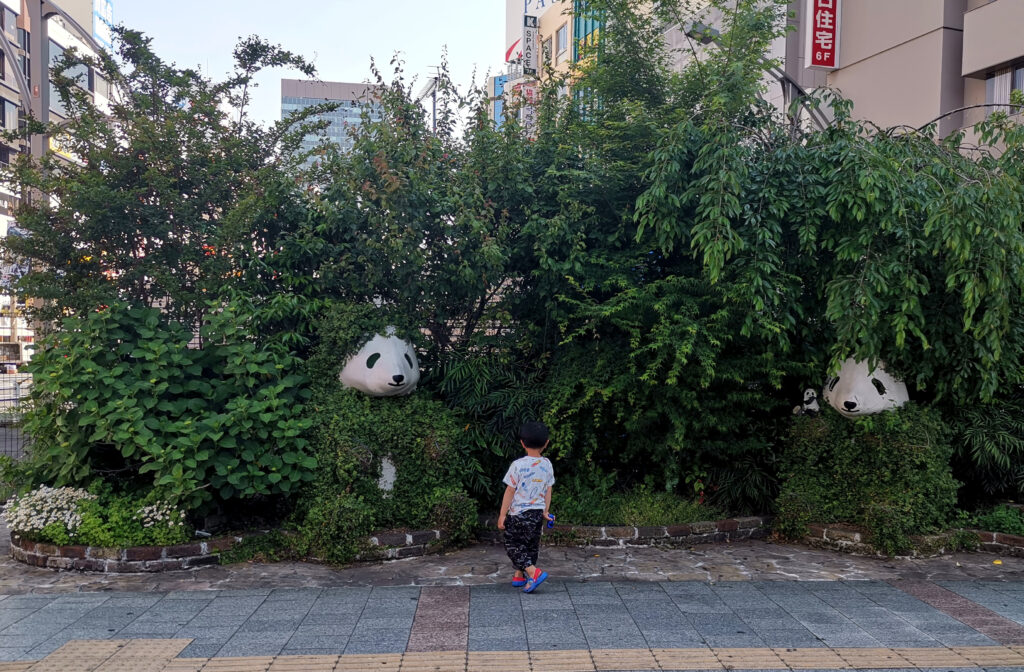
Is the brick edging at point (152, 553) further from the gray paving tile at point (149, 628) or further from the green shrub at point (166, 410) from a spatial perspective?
the gray paving tile at point (149, 628)

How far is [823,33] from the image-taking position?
52.3 feet

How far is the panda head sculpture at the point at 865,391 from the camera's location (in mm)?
7227

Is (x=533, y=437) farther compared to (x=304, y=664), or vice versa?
(x=533, y=437)

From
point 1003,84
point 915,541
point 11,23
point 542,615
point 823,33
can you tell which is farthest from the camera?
point 11,23

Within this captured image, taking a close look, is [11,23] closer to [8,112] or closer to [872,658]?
[8,112]

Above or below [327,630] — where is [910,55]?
above

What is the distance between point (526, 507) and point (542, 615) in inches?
32.6

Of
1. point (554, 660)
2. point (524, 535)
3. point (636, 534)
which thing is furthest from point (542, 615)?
point (636, 534)

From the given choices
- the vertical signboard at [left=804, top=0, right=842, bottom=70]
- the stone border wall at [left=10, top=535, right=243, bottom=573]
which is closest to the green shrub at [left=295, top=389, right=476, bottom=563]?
the stone border wall at [left=10, top=535, right=243, bottom=573]

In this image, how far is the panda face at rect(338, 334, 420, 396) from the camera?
23.7 ft

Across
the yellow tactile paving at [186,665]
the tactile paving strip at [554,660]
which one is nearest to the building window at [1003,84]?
the tactile paving strip at [554,660]

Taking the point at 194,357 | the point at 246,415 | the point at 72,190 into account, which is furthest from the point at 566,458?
the point at 72,190

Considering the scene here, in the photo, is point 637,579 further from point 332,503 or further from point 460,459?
point 332,503

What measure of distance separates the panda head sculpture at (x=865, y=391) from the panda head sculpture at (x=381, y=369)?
153 inches
